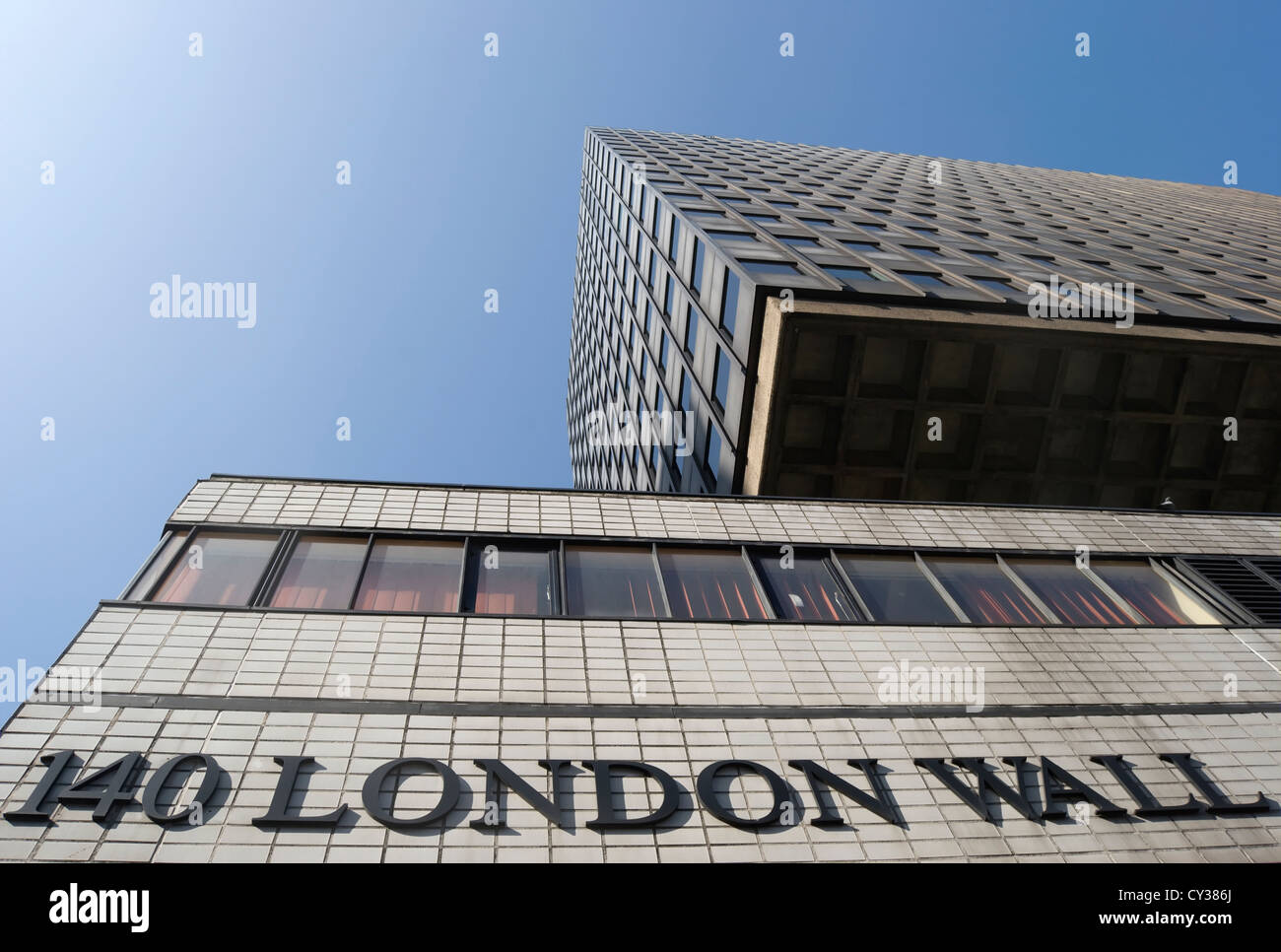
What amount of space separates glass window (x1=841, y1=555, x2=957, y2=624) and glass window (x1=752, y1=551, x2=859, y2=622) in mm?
360

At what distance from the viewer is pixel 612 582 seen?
37.2 feet

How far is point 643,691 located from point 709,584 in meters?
2.81

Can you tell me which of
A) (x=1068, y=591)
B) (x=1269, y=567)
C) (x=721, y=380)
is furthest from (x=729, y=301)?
(x=1269, y=567)

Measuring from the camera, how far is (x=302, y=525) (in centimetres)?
1150

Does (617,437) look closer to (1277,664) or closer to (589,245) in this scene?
(589,245)

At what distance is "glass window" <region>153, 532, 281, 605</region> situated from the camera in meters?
10.1

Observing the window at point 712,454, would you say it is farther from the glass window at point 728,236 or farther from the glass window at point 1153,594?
the glass window at point 1153,594

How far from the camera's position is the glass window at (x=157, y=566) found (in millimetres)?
9836

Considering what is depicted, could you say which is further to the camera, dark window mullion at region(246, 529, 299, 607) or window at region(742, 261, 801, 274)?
window at region(742, 261, 801, 274)

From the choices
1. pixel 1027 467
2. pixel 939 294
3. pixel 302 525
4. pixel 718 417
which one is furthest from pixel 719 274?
pixel 302 525

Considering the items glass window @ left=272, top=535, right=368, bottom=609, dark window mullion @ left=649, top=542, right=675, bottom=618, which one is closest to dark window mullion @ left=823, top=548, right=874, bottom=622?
dark window mullion @ left=649, top=542, right=675, bottom=618

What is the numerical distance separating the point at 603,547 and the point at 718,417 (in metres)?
8.42

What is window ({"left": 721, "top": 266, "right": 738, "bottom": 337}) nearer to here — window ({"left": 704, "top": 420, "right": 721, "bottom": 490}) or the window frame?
window ({"left": 704, "top": 420, "right": 721, "bottom": 490})

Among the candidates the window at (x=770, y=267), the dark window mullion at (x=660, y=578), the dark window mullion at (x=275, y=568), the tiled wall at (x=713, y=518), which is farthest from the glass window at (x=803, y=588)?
the window at (x=770, y=267)
